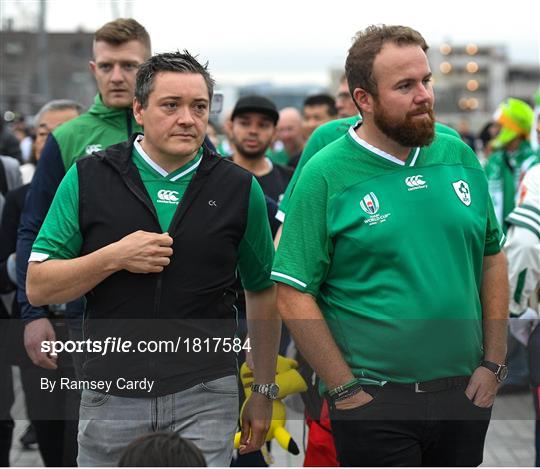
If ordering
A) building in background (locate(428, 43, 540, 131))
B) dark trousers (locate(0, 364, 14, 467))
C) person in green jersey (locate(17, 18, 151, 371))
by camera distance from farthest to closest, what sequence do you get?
building in background (locate(428, 43, 540, 131)), dark trousers (locate(0, 364, 14, 467)), person in green jersey (locate(17, 18, 151, 371))

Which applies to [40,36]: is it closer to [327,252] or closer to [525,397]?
[525,397]

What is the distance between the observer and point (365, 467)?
3727mm

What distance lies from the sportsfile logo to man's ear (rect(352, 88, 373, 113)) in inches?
10.7

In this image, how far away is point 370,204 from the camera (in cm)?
367

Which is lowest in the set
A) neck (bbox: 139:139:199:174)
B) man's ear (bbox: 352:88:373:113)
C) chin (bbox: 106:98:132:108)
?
neck (bbox: 139:139:199:174)

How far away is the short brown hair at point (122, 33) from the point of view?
5.07 metres

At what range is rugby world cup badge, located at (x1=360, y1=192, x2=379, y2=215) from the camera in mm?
3664

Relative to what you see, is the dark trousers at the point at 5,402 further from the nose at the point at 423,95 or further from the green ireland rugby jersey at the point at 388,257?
the nose at the point at 423,95

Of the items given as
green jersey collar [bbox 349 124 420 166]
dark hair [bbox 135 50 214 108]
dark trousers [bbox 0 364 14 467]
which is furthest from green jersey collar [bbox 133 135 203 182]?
dark trousers [bbox 0 364 14 467]

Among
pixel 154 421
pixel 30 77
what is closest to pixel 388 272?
pixel 154 421

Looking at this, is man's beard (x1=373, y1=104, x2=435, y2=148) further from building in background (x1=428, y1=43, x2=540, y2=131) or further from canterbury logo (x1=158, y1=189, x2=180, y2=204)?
building in background (x1=428, y1=43, x2=540, y2=131)

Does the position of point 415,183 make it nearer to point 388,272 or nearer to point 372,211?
point 372,211

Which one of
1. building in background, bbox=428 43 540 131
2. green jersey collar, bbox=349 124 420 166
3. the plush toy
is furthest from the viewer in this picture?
building in background, bbox=428 43 540 131

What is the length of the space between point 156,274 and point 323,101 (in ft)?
19.1
